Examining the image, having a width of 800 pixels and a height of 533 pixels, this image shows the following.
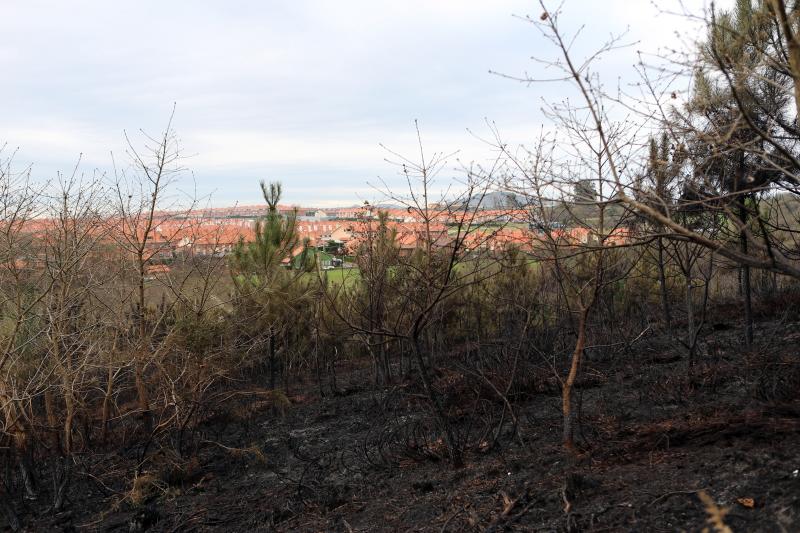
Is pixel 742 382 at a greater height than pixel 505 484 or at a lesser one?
greater

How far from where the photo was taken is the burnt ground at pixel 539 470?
3658 mm

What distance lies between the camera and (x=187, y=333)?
25.6ft

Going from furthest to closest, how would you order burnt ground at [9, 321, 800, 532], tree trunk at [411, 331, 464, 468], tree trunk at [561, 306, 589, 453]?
tree trunk at [411, 331, 464, 468]
tree trunk at [561, 306, 589, 453]
burnt ground at [9, 321, 800, 532]

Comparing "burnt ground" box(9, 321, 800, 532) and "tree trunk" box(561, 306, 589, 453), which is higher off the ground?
"tree trunk" box(561, 306, 589, 453)

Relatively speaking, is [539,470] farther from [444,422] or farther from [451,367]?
[451,367]

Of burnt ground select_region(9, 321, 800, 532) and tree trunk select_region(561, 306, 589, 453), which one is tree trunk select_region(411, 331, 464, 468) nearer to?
burnt ground select_region(9, 321, 800, 532)

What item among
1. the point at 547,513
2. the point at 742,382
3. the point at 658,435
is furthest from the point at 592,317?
the point at 547,513

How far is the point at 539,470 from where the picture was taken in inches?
183

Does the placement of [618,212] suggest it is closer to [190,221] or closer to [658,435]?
[658,435]

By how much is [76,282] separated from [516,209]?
20.3ft

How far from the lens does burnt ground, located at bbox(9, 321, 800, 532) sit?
366 centimetres

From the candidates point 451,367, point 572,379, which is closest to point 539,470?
point 572,379

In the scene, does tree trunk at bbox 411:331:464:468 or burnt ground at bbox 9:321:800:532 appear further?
tree trunk at bbox 411:331:464:468

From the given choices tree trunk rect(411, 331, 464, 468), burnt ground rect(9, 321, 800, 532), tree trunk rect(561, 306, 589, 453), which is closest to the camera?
burnt ground rect(9, 321, 800, 532)
